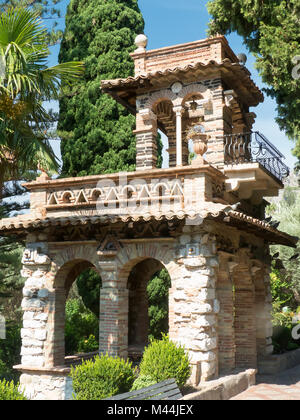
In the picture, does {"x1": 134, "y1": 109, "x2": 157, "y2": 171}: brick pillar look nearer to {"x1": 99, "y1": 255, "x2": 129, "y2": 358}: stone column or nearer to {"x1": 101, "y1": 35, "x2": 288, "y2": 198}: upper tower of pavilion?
{"x1": 101, "y1": 35, "x2": 288, "y2": 198}: upper tower of pavilion

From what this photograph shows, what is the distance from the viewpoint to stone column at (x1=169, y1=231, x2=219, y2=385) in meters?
10.4

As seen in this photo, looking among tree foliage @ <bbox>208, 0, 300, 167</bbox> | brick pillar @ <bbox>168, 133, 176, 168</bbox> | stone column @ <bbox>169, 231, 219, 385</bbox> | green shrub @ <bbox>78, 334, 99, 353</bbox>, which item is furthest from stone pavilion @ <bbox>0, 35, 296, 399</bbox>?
green shrub @ <bbox>78, 334, 99, 353</bbox>

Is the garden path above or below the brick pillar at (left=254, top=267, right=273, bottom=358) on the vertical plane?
below

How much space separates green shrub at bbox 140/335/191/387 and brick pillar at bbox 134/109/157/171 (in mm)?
4939

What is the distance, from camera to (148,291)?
16.6 metres

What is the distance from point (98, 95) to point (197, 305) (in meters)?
9.93

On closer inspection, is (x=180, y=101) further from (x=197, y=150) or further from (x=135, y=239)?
(x=135, y=239)

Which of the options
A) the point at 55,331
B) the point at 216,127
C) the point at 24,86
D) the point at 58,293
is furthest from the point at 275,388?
the point at 24,86

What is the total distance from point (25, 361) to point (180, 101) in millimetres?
7418

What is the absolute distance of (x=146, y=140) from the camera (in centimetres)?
1320

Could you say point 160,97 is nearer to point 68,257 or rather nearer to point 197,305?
point 68,257

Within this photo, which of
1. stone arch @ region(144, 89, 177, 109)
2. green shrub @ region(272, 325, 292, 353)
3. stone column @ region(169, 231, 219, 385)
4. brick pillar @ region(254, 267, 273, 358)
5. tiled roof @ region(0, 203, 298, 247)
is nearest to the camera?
tiled roof @ region(0, 203, 298, 247)
